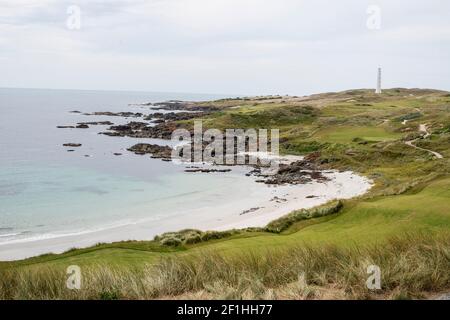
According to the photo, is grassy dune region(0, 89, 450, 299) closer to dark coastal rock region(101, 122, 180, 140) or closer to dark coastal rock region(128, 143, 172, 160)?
dark coastal rock region(128, 143, 172, 160)

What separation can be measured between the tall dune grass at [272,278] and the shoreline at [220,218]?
730 inches

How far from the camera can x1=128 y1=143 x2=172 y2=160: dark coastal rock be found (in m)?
69.8

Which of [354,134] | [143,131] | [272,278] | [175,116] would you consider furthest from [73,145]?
[272,278]

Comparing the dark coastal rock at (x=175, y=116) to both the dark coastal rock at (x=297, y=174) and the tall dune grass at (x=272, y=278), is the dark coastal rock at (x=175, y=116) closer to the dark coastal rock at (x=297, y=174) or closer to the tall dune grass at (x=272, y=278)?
the dark coastal rock at (x=297, y=174)

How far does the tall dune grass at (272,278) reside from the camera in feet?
27.1

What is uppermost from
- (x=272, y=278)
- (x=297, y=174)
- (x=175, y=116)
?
(x=175, y=116)

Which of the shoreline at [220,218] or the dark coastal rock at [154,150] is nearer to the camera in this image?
the shoreline at [220,218]

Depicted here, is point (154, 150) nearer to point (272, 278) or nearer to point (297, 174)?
point (297, 174)

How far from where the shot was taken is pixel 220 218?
35781 millimetres

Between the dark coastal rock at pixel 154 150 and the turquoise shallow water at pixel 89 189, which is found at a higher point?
the dark coastal rock at pixel 154 150

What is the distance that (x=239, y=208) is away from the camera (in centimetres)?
3931

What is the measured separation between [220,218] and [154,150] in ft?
130

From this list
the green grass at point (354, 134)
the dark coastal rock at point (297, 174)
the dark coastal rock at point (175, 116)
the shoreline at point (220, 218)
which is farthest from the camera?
the dark coastal rock at point (175, 116)

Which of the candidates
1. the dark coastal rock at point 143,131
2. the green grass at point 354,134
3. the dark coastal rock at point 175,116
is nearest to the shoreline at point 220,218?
the green grass at point 354,134
